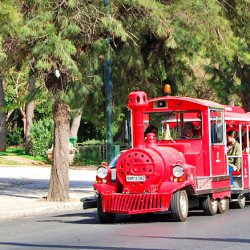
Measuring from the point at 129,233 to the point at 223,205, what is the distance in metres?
4.80

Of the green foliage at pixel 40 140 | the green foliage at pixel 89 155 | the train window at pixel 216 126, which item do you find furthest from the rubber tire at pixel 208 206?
the green foliage at pixel 40 140

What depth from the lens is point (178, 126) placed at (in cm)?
1880

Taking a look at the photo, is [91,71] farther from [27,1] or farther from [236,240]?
[236,240]

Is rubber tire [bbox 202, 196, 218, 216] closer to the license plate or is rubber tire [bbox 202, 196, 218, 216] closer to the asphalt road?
the asphalt road

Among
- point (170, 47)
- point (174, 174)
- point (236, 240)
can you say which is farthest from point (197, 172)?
point (170, 47)

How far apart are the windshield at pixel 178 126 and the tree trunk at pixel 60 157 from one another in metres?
4.15

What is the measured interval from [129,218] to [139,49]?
7666 millimetres

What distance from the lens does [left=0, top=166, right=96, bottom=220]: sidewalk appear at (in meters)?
20.7

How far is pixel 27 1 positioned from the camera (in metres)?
21.4

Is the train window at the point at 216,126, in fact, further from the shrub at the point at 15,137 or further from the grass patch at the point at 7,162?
the shrub at the point at 15,137

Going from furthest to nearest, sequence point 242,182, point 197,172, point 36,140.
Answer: point 36,140, point 242,182, point 197,172

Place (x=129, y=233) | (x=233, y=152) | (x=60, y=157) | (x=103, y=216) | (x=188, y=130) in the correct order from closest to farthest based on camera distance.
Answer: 1. (x=129, y=233)
2. (x=103, y=216)
3. (x=188, y=130)
4. (x=233, y=152)
5. (x=60, y=157)

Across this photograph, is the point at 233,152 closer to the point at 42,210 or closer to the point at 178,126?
the point at 178,126

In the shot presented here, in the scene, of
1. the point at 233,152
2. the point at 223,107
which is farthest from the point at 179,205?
the point at 233,152
